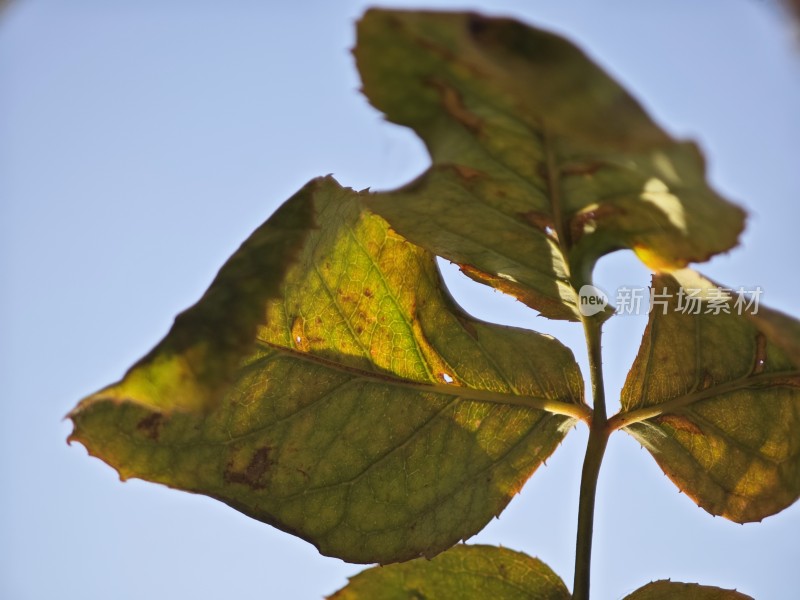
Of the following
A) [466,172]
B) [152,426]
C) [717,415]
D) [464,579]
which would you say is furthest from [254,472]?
[717,415]

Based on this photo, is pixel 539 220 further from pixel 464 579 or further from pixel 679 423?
pixel 464 579

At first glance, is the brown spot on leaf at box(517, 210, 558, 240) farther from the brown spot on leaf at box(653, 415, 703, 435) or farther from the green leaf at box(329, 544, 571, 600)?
the green leaf at box(329, 544, 571, 600)

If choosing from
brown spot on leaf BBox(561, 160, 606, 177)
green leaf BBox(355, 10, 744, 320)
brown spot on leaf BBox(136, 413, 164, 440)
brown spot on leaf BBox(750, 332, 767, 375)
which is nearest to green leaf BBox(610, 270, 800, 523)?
brown spot on leaf BBox(750, 332, 767, 375)

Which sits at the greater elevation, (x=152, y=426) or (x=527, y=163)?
(x=527, y=163)

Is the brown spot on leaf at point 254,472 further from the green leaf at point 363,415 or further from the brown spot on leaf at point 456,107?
the brown spot on leaf at point 456,107

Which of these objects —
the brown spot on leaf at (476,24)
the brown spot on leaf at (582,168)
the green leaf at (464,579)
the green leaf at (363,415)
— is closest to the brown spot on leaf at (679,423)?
the green leaf at (363,415)
